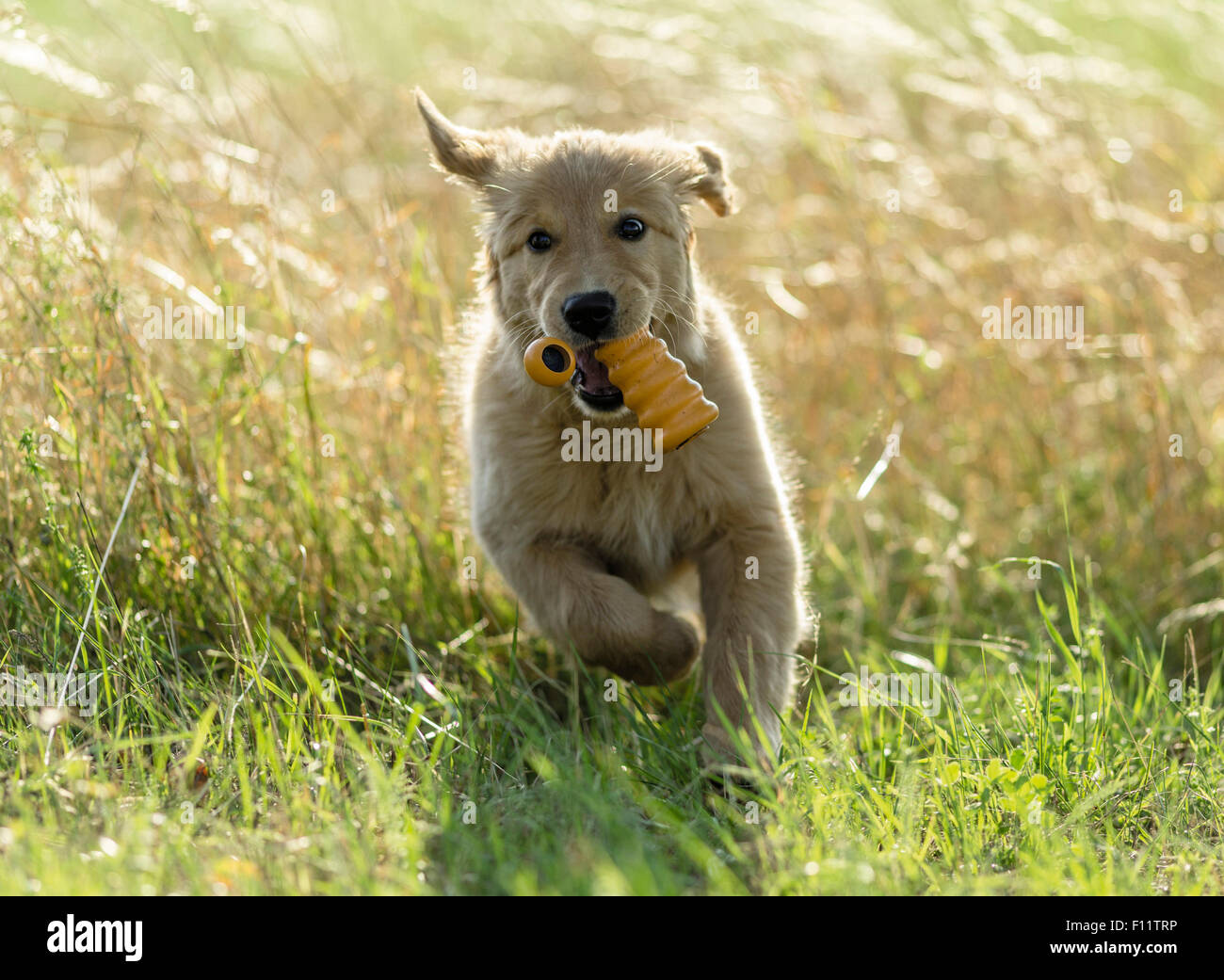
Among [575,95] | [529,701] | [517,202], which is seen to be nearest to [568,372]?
[517,202]

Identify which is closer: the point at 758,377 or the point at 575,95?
the point at 758,377

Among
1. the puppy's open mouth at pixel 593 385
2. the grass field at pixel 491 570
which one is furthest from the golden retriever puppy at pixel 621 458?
the grass field at pixel 491 570

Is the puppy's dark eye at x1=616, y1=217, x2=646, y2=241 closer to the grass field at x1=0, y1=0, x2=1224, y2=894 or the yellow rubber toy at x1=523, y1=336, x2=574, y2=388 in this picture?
the yellow rubber toy at x1=523, y1=336, x2=574, y2=388

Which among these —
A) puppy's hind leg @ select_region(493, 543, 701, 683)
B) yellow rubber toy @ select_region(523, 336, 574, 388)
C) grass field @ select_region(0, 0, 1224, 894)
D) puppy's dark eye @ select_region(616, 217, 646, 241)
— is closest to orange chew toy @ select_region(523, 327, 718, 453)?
yellow rubber toy @ select_region(523, 336, 574, 388)

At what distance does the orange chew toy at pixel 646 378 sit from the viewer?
3334mm

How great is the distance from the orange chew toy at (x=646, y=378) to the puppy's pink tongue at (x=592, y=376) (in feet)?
0.13

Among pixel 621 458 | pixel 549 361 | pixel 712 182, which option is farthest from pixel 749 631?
pixel 712 182

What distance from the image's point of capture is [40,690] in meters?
3.17

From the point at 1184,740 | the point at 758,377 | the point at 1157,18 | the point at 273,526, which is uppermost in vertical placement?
the point at 1157,18

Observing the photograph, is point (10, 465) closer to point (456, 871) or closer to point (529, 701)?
point (529, 701)

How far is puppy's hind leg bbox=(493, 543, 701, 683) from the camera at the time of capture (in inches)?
136

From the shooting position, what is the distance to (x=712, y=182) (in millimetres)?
3912

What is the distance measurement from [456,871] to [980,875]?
1.19 meters

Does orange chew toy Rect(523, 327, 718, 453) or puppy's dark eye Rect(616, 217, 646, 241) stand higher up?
puppy's dark eye Rect(616, 217, 646, 241)
